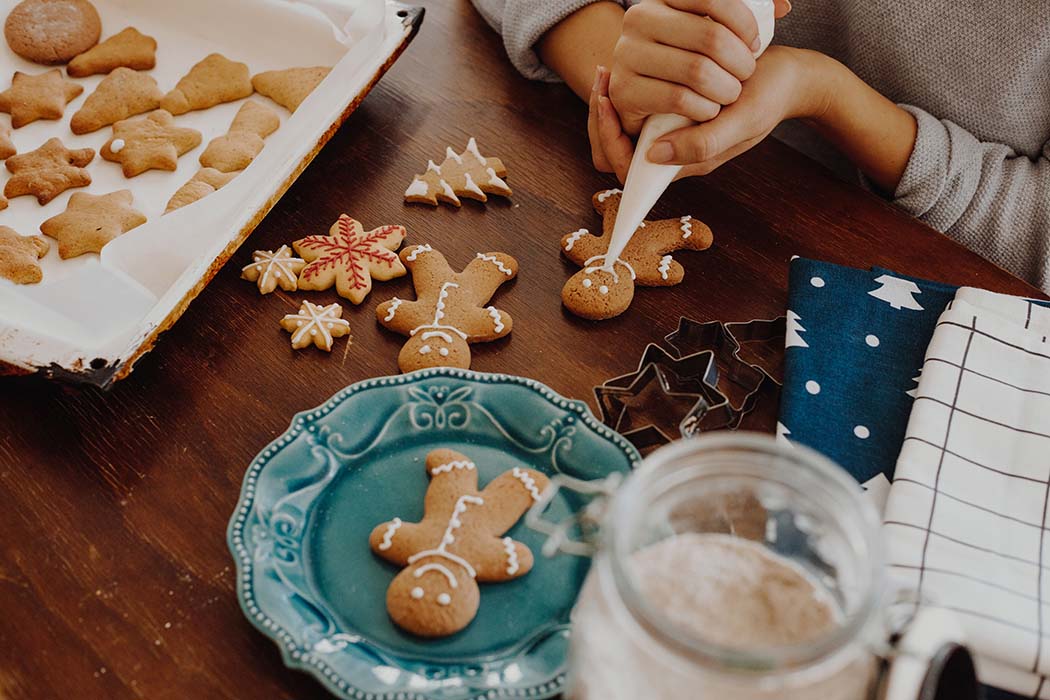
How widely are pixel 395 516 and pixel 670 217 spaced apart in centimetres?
42

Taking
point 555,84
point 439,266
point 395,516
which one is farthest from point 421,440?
point 555,84

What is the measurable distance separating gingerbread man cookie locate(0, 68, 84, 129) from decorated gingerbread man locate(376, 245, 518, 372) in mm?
461

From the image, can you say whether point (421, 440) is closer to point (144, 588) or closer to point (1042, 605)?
point (144, 588)

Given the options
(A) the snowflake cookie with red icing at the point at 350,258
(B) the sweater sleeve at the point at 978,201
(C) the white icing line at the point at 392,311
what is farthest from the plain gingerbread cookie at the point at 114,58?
(B) the sweater sleeve at the point at 978,201

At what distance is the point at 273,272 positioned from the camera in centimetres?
83

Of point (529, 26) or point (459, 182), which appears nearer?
point (459, 182)

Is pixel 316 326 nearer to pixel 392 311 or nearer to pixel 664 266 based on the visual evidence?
pixel 392 311

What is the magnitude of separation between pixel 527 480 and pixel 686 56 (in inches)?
15.7

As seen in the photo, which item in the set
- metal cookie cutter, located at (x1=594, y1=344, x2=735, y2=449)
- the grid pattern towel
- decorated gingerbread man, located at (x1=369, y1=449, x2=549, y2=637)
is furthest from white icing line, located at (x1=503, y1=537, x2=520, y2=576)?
the grid pattern towel

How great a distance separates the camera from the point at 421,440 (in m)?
0.69

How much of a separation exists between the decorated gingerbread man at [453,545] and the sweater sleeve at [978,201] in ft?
1.82

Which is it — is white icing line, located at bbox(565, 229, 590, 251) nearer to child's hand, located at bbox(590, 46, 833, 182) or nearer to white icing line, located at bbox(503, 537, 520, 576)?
child's hand, located at bbox(590, 46, 833, 182)

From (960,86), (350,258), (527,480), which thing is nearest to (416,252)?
(350,258)

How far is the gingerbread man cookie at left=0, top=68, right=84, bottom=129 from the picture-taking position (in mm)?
999
